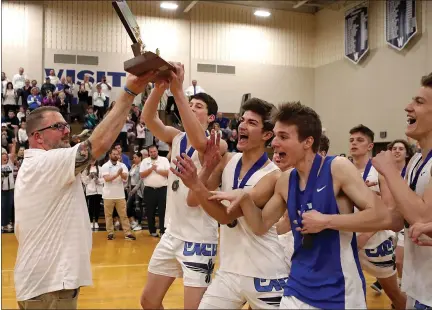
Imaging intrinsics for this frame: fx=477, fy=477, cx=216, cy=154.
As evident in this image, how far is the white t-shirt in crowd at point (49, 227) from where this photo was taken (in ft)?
9.74

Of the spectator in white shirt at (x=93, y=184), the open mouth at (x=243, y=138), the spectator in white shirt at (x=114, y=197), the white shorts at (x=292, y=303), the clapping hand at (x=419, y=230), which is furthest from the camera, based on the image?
the spectator in white shirt at (x=93, y=184)

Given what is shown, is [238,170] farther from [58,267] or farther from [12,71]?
[12,71]

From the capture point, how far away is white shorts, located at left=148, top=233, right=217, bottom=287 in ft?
12.9

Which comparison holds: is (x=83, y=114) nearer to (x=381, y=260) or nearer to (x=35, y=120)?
(x=381, y=260)

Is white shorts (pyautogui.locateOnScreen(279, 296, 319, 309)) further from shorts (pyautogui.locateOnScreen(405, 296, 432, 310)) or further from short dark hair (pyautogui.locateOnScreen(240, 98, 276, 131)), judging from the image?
→ short dark hair (pyautogui.locateOnScreen(240, 98, 276, 131))

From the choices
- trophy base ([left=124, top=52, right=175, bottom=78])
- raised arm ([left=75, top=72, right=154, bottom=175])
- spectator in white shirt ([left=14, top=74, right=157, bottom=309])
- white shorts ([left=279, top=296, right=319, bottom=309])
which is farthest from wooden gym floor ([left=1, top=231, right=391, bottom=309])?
trophy base ([left=124, top=52, right=175, bottom=78])

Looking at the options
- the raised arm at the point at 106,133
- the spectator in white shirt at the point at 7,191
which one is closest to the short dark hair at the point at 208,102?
the raised arm at the point at 106,133

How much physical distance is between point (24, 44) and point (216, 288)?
1950cm

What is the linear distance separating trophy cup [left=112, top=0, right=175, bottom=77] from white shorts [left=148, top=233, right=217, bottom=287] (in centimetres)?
165

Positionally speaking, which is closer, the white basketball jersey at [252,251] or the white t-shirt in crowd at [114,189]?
the white basketball jersey at [252,251]

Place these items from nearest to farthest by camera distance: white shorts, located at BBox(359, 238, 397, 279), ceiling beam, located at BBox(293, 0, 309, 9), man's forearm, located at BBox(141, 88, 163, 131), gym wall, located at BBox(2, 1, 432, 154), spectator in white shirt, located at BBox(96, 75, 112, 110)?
man's forearm, located at BBox(141, 88, 163, 131)
white shorts, located at BBox(359, 238, 397, 279)
spectator in white shirt, located at BBox(96, 75, 112, 110)
gym wall, located at BBox(2, 1, 432, 154)
ceiling beam, located at BBox(293, 0, 309, 9)

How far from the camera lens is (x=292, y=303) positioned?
2785 mm

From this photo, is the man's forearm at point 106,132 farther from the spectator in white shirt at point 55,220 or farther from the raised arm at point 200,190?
the raised arm at point 200,190

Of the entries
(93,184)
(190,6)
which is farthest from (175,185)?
(190,6)
